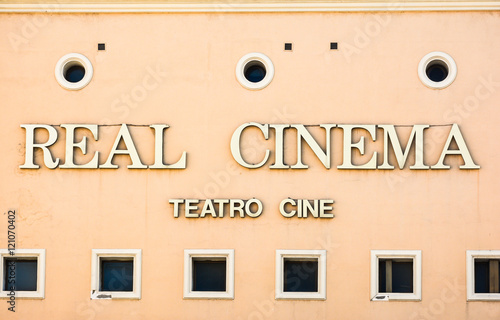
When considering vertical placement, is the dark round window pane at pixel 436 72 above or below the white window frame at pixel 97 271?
above

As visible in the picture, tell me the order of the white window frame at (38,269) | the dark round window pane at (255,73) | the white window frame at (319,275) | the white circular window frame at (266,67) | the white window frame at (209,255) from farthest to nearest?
the dark round window pane at (255,73), the white circular window frame at (266,67), the white window frame at (38,269), the white window frame at (209,255), the white window frame at (319,275)

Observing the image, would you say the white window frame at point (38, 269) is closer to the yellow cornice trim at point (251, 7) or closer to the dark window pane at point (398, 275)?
the yellow cornice trim at point (251, 7)

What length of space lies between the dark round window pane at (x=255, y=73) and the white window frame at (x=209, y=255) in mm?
4064

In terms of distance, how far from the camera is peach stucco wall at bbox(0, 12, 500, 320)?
60.6ft

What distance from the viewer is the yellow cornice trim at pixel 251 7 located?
741 inches

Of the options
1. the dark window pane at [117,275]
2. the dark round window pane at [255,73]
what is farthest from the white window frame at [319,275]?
the dark round window pane at [255,73]

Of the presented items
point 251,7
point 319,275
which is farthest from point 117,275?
point 251,7

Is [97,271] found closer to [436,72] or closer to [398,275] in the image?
[398,275]

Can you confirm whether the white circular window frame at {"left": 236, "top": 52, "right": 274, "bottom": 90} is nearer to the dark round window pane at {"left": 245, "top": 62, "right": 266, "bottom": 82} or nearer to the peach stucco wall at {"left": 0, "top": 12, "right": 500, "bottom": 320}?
the peach stucco wall at {"left": 0, "top": 12, "right": 500, "bottom": 320}

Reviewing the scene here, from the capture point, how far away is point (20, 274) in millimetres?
19016

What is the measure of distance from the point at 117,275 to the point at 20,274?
2.27 metres

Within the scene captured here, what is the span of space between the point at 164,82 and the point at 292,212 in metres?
4.25

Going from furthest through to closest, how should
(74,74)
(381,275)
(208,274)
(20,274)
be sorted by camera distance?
1. (74,74)
2. (20,274)
3. (208,274)
4. (381,275)

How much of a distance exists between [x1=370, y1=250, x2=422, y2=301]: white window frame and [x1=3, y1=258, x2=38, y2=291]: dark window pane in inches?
307
